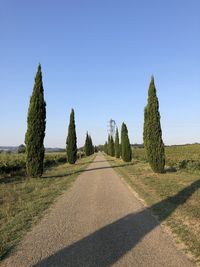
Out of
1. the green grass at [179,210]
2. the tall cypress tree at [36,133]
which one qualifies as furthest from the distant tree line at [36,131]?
the green grass at [179,210]

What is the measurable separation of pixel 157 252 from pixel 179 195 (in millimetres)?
6971

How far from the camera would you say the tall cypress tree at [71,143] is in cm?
4000

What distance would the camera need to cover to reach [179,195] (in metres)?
12.1

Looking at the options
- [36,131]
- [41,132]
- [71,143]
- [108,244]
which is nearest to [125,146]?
[71,143]

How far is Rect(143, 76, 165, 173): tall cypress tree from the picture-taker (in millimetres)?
22203

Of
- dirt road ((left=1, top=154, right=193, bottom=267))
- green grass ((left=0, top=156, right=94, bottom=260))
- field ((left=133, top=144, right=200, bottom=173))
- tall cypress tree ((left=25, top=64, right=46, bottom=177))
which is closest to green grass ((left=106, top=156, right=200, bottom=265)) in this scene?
dirt road ((left=1, top=154, right=193, bottom=267))

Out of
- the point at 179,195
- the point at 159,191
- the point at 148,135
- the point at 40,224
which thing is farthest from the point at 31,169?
the point at 40,224

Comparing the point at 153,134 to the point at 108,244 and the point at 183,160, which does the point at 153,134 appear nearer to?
the point at 183,160

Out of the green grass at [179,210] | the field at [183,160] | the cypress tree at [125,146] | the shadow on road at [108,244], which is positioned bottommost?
the shadow on road at [108,244]

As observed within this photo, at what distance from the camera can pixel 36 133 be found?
21.7 metres

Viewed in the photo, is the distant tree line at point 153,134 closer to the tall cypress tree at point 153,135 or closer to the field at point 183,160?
the tall cypress tree at point 153,135

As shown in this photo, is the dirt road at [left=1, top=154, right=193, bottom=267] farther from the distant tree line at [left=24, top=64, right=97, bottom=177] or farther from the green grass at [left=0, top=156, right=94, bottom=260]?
the distant tree line at [left=24, top=64, right=97, bottom=177]

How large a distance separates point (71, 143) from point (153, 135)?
19.8 m

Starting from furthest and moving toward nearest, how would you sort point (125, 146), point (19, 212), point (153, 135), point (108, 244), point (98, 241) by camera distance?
1. point (125, 146)
2. point (153, 135)
3. point (19, 212)
4. point (98, 241)
5. point (108, 244)
